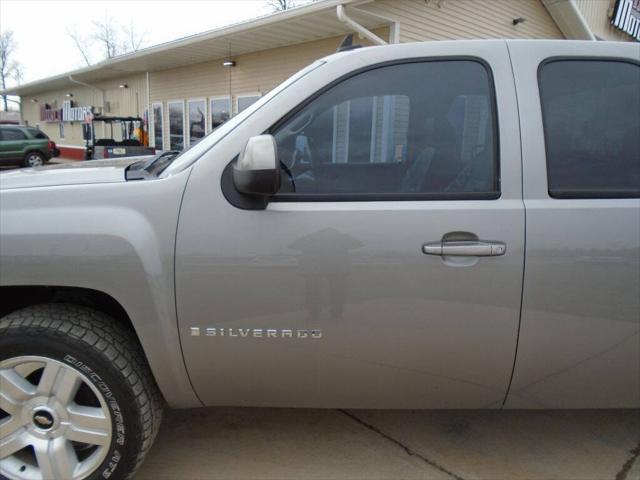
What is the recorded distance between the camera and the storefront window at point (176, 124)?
15.7 m

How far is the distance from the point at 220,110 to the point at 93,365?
13002 millimetres

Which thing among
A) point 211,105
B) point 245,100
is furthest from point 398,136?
point 211,105

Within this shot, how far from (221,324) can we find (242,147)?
0.72m

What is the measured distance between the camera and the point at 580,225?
1882mm

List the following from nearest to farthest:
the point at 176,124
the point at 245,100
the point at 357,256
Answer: the point at 357,256 → the point at 245,100 → the point at 176,124

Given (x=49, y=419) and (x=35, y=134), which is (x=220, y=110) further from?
(x=49, y=419)

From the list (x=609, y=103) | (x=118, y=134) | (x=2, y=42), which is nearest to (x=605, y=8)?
(x=609, y=103)

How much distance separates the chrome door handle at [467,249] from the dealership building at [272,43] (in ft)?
22.5

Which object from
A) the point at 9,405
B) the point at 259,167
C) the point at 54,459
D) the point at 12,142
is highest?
the point at 12,142

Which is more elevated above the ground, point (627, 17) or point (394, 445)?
point (627, 17)

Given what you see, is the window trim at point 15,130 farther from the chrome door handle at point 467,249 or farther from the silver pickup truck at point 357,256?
the chrome door handle at point 467,249

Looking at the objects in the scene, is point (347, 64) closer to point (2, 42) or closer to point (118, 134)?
point (118, 134)

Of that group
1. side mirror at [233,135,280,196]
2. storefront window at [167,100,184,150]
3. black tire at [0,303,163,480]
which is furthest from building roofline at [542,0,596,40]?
black tire at [0,303,163,480]

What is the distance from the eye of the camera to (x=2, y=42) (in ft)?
212
